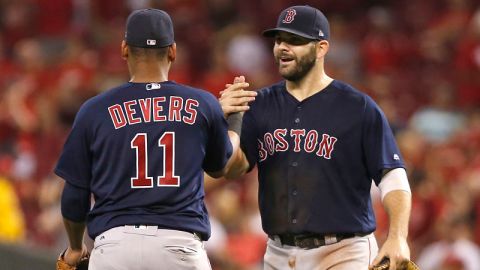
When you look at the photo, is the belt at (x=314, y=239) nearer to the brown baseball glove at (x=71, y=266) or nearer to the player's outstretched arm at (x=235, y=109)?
the player's outstretched arm at (x=235, y=109)

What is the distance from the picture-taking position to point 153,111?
5.07 metres

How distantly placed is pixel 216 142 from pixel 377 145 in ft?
2.76

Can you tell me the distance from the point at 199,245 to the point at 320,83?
1.20 meters

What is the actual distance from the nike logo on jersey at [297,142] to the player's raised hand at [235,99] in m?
0.22

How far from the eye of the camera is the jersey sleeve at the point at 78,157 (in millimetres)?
5121

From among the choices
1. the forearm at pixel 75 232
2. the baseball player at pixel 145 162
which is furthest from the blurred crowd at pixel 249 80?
the baseball player at pixel 145 162

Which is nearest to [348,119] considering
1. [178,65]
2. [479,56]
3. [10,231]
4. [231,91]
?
[231,91]

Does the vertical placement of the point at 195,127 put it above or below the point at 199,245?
above

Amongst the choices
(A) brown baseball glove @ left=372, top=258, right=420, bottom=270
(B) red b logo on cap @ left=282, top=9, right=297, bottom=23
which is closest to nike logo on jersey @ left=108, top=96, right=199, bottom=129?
(B) red b logo on cap @ left=282, top=9, right=297, bottom=23

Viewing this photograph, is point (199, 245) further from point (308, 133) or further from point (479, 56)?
point (479, 56)

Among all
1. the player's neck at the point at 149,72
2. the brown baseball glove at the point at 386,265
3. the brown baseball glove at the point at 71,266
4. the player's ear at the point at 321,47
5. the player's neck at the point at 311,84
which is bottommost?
the brown baseball glove at the point at 71,266

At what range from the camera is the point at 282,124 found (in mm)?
5832

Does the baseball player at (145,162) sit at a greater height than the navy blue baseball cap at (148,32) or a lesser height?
lesser

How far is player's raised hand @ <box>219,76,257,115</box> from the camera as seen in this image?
5672 millimetres
